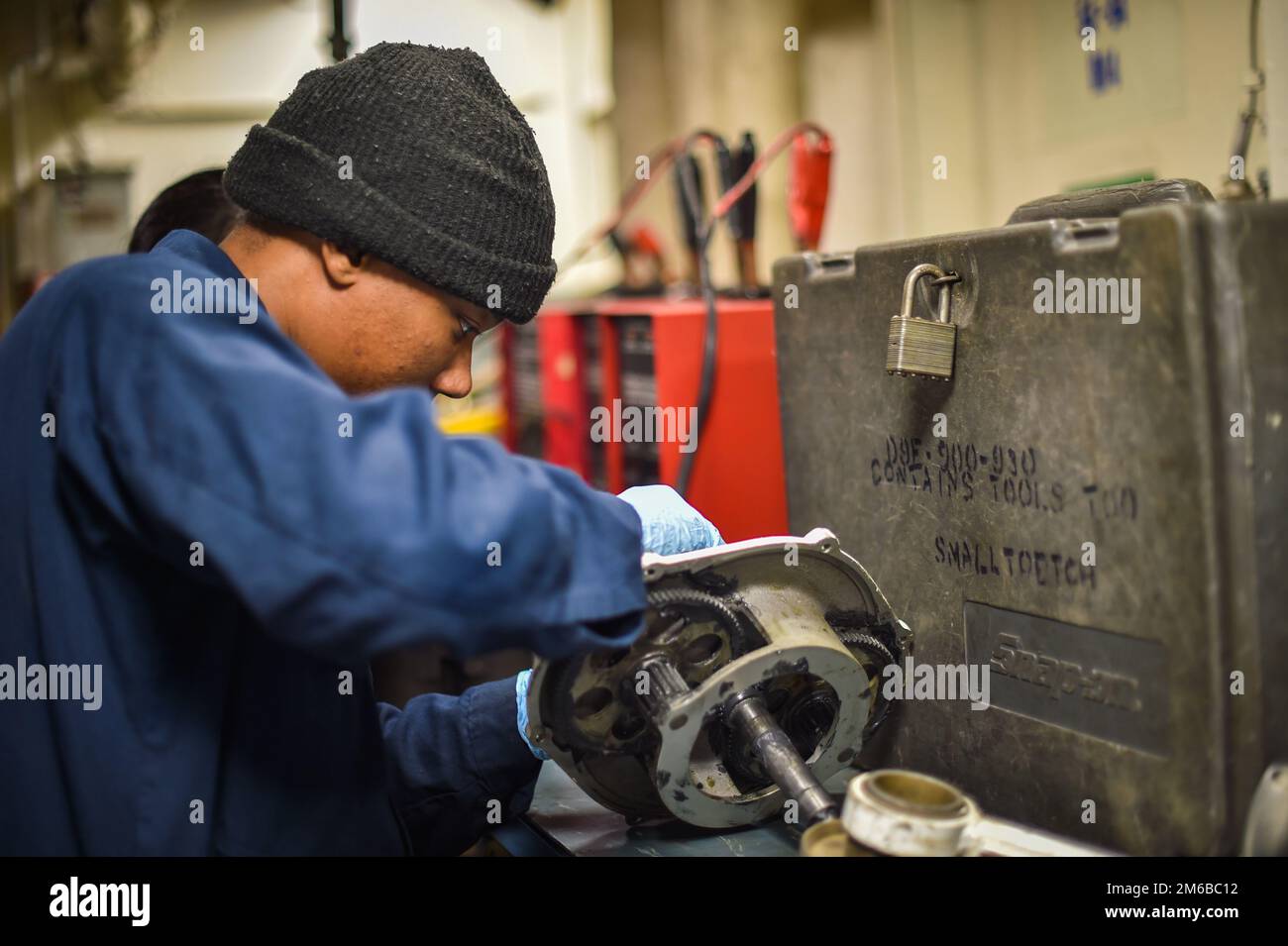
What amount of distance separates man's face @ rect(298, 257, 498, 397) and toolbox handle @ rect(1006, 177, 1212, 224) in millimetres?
517

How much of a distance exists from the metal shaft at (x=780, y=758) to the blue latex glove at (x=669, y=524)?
152 mm

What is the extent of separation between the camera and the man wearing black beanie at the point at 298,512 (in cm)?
70

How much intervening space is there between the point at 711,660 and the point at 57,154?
4.01 meters

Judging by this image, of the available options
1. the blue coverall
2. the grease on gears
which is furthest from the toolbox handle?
the blue coverall

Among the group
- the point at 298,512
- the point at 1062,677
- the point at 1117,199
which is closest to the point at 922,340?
the point at 1117,199

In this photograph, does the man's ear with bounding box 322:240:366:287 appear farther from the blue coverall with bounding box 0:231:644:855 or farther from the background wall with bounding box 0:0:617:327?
the background wall with bounding box 0:0:617:327

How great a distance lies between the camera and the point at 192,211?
5.64 ft

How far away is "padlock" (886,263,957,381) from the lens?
900mm

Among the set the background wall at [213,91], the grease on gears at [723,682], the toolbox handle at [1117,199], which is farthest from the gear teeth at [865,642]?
the background wall at [213,91]

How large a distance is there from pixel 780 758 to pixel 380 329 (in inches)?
20.1

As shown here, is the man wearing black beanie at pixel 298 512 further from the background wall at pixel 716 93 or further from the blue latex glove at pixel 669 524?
the background wall at pixel 716 93
